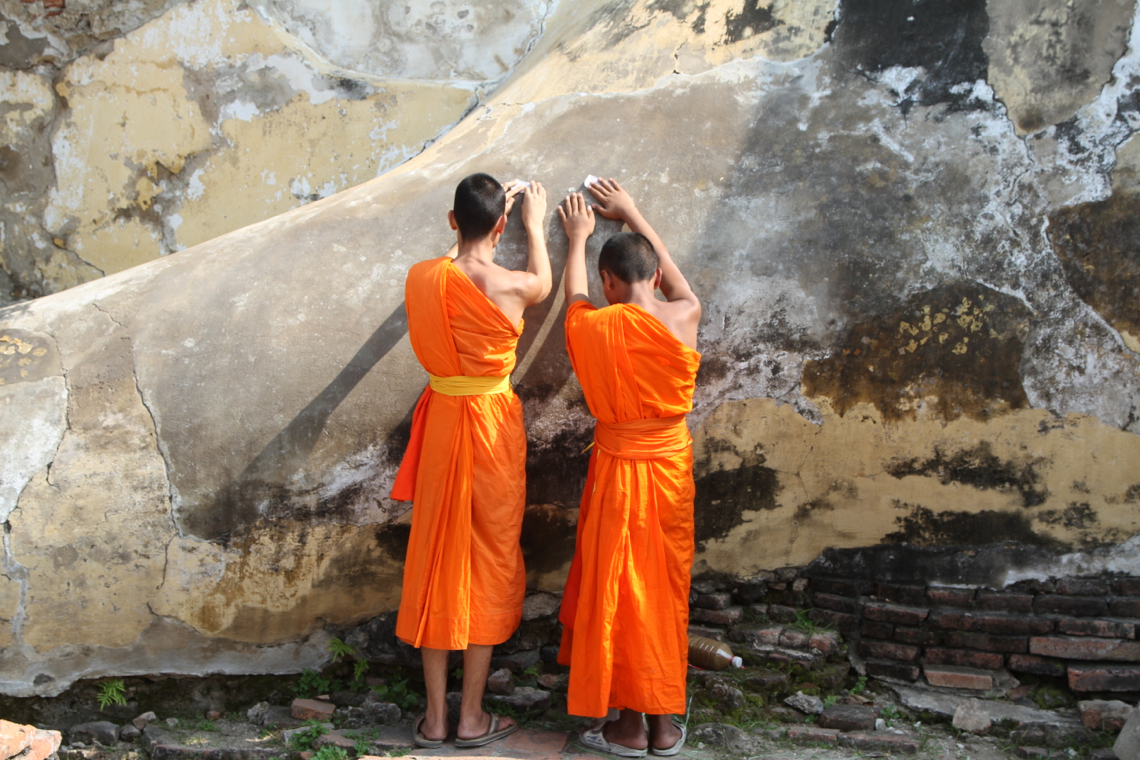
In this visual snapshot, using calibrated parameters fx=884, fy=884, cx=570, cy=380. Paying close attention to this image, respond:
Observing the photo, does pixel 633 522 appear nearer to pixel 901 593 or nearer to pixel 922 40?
pixel 901 593

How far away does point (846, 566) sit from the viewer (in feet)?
10.5

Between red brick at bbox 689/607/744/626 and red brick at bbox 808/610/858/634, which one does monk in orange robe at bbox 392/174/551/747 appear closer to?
red brick at bbox 689/607/744/626

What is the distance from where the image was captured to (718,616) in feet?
10.5

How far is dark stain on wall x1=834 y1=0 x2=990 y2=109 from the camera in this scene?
3074 mm

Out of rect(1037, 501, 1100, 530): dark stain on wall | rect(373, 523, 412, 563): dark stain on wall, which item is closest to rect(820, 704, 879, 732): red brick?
rect(1037, 501, 1100, 530): dark stain on wall

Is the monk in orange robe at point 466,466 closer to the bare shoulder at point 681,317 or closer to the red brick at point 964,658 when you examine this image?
the bare shoulder at point 681,317

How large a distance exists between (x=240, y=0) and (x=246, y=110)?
0.55 metres

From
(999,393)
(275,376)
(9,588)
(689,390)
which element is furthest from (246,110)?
(999,393)

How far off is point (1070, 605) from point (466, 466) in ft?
7.06

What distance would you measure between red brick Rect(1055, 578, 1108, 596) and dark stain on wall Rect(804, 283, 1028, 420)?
2.16 ft

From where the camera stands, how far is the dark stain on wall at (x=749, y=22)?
3.22 metres

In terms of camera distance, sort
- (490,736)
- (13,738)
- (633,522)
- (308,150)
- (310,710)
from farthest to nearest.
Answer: (308,150), (310,710), (490,736), (633,522), (13,738)

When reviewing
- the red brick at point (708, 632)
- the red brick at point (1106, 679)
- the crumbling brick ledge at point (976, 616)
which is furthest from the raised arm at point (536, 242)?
the red brick at point (1106, 679)

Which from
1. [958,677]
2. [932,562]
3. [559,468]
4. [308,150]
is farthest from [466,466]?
[308,150]
